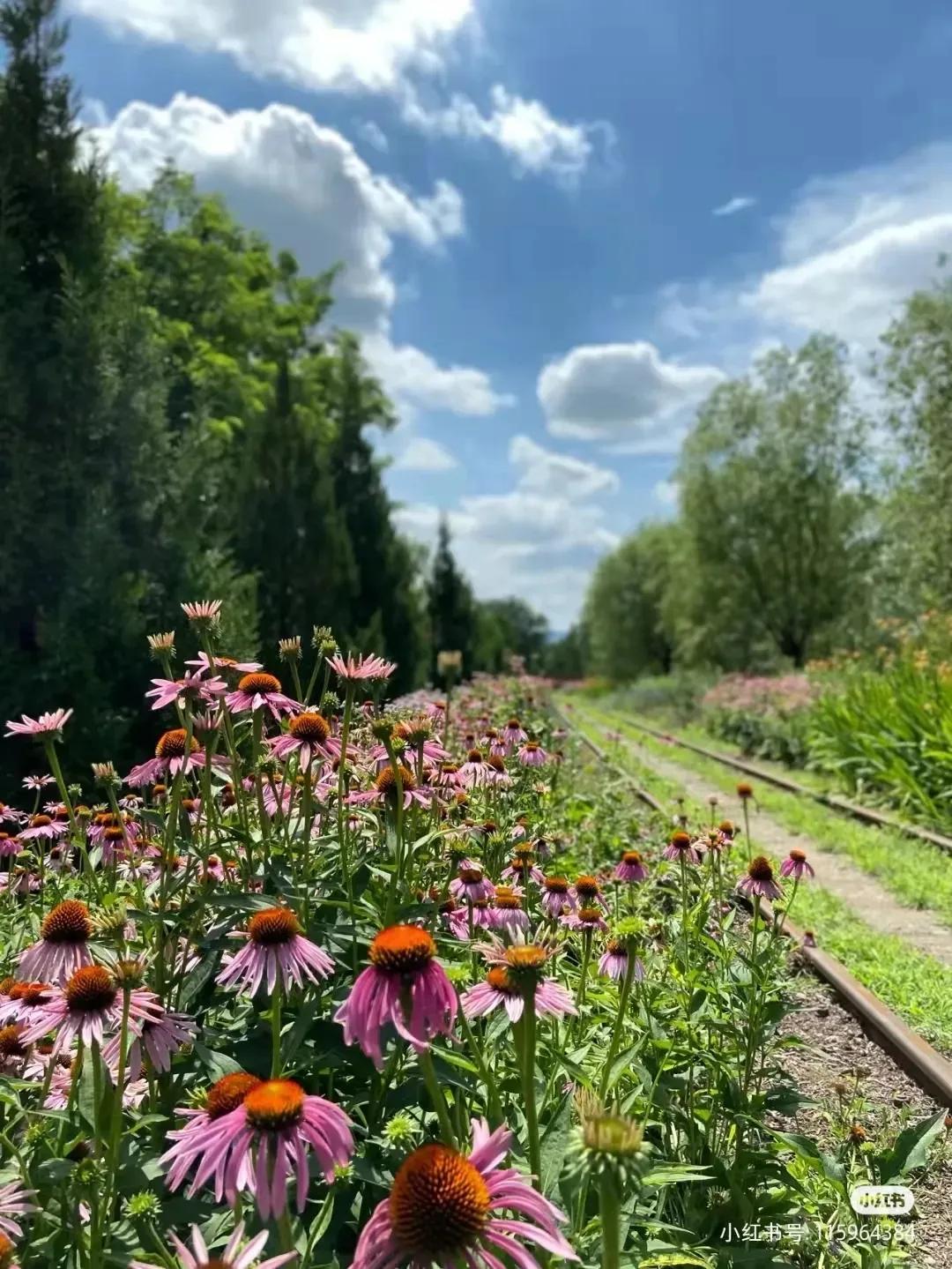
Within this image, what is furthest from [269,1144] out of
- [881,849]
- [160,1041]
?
[881,849]

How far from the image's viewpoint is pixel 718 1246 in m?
1.61

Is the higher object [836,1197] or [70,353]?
[70,353]

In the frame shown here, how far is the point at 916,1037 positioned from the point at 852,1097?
52 cm

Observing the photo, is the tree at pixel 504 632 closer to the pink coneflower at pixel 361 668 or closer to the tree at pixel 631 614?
the tree at pixel 631 614

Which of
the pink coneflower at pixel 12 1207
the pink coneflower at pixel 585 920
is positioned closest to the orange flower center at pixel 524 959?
the pink coneflower at pixel 12 1207

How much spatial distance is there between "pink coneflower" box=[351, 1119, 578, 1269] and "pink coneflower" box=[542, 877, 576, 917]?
3.94 feet

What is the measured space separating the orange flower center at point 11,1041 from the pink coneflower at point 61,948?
0.65 feet

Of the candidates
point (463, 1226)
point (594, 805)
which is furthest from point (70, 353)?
point (463, 1226)

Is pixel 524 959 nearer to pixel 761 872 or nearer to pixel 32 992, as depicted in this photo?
pixel 32 992

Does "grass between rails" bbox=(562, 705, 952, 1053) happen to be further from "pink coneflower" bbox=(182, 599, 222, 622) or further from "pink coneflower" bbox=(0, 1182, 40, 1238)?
"pink coneflower" bbox=(0, 1182, 40, 1238)

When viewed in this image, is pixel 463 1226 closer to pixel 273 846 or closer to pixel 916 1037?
pixel 273 846

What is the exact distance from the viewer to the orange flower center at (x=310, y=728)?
1.66 meters

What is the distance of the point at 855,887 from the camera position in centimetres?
532

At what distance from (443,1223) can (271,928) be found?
49cm
